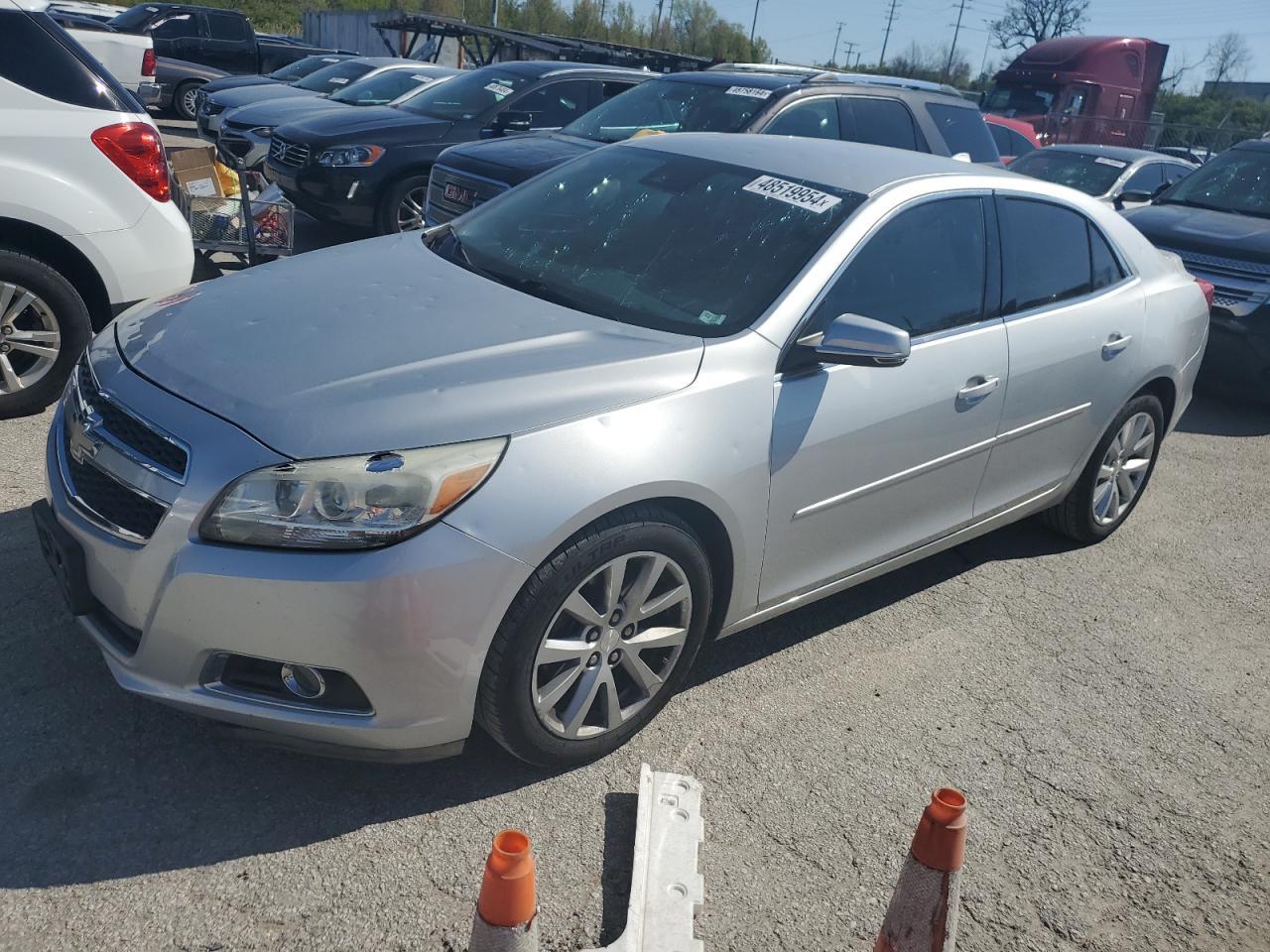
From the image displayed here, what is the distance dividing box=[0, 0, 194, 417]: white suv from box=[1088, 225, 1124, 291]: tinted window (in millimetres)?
4005

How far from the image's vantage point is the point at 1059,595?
15.1ft

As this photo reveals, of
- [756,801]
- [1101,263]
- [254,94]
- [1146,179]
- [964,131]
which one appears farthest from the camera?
[254,94]

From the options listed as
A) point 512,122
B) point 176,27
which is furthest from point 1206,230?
point 176,27

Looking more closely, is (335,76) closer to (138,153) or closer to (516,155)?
(516,155)

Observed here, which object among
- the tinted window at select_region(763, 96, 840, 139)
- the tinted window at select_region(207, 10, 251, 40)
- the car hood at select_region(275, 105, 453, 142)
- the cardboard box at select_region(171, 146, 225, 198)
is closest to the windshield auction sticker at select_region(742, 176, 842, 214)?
the tinted window at select_region(763, 96, 840, 139)

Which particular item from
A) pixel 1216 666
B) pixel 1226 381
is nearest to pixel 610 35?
pixel 1226 381

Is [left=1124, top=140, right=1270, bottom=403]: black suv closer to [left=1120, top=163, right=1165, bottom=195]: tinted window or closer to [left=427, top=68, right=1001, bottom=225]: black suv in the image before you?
[left=427, top=68, right=1001, bottom=225]: black suv

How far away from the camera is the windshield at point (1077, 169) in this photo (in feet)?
36.7

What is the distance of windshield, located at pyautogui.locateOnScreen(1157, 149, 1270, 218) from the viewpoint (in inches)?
340

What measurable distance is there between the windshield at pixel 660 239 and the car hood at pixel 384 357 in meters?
0.17

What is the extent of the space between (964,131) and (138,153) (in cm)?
629

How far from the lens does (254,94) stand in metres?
14.4

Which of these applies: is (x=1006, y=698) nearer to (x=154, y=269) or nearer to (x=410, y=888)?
(x=410, y=888)

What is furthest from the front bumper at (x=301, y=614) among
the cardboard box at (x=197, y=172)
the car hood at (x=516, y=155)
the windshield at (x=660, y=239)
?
the car hood at (x=516, y=155)
